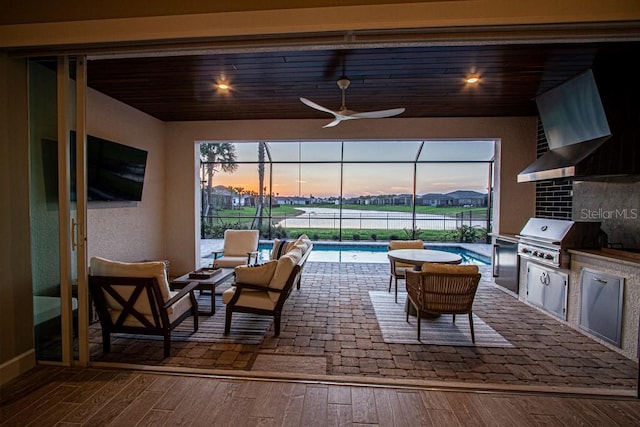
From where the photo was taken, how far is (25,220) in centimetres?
227

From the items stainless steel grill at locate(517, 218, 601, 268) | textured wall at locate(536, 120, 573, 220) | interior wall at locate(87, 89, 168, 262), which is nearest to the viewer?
stainless steel grill at locate(517, 218, 601, 268)

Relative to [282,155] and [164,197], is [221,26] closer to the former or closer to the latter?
[164,197]

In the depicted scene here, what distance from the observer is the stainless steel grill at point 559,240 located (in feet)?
11.0

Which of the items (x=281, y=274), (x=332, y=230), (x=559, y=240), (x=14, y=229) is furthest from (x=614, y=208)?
(x=332, y=230)

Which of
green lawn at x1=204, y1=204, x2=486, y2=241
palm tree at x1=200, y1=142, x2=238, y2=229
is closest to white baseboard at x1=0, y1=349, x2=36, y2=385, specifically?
green lawn at x1=204, y1=204, x2=486, y2=241

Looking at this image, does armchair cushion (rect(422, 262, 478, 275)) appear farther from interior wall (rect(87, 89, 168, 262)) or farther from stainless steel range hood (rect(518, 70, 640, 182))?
interior wall (rect(87, 89, 168, 262))

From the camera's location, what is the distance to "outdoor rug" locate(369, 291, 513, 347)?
2.95 metres

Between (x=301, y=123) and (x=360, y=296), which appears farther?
(x=301, y=123)

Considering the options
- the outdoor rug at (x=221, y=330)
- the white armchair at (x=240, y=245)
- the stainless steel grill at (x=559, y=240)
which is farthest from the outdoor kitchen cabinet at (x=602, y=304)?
the white armchair at (x=240, y=245)

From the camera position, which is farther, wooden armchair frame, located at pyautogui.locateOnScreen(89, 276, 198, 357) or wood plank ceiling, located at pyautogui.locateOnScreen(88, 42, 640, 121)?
wood plank ceiling, located at pyautogui.locateOnScreen(88, 42, 640, 121)

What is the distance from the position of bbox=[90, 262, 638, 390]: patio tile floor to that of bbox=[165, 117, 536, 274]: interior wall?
214 cm

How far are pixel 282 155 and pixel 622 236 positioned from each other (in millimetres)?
6771

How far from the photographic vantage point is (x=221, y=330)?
3.15m

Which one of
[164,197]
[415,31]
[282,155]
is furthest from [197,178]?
[415,31]
